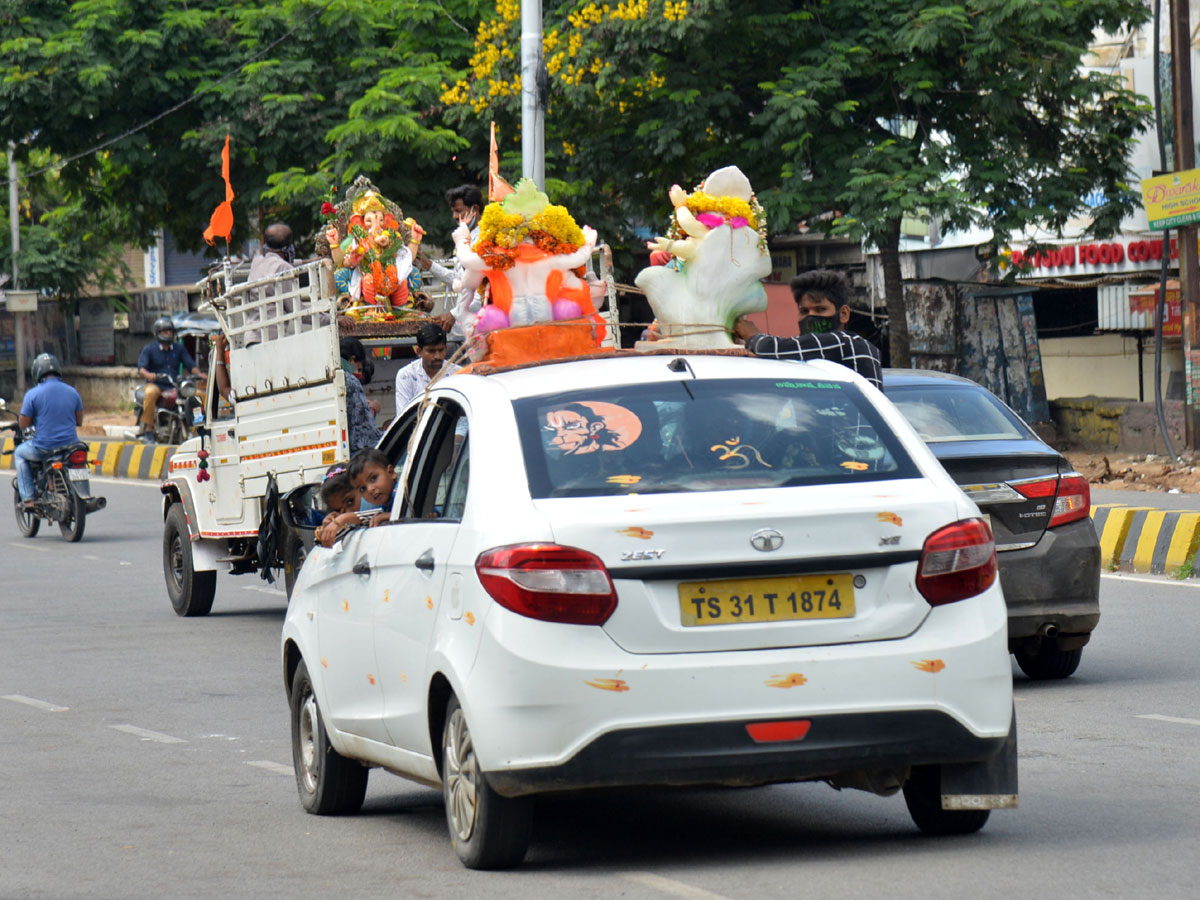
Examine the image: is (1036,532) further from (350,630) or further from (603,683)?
(603,683)

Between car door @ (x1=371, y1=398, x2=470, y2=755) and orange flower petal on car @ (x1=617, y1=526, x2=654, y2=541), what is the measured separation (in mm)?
605

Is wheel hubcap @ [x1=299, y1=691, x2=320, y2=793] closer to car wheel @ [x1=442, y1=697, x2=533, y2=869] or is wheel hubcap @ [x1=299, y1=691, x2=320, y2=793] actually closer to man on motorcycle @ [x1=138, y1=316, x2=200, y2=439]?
car wheel @ [x1=442, y1=697, x2=533, y2=869]

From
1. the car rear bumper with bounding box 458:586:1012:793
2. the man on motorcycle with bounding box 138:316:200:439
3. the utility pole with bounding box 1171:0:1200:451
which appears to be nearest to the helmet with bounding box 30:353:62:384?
the man on motorcycle with bounding box 138:316:200:439

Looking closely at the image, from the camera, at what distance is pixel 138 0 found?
28594mm

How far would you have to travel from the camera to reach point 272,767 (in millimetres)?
8047

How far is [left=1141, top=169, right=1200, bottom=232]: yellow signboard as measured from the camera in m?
20.9

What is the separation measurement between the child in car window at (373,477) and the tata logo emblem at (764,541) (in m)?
2.15

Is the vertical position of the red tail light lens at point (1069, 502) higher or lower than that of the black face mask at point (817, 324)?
lower

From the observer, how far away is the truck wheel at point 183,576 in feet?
45.1

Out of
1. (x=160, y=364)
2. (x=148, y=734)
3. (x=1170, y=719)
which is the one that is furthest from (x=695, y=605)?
(x=160, y=364)

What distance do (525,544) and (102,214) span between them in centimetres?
2877

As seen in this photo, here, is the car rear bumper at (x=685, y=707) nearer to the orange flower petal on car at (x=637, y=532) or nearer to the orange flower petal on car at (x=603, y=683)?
the orange flower petal on car at (x=603, y=683)

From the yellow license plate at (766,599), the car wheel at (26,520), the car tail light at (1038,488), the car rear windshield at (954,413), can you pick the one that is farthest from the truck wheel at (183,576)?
the yellow license plate at (766,599)

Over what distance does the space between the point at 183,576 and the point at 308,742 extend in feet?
23.0
